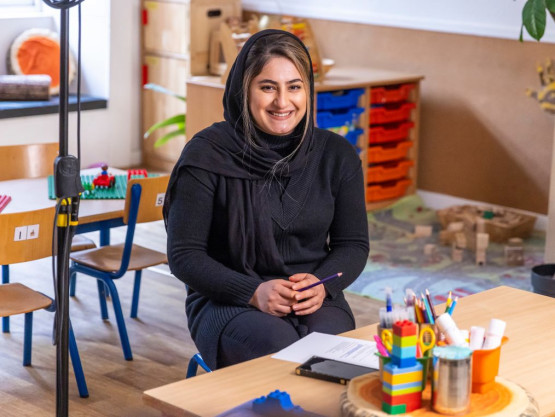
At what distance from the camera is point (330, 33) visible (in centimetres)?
633

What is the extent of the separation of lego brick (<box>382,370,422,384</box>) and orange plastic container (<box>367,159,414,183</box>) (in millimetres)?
4376

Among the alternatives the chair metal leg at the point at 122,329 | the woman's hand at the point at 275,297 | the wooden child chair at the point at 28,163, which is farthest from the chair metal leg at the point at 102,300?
the woman's hand at the point at 275,297

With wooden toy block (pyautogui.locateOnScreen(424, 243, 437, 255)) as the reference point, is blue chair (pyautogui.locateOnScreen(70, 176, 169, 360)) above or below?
above

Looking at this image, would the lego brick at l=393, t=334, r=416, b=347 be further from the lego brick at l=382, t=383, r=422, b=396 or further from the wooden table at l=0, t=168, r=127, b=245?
the wooden table at l=0, t=168, r=127, b=245

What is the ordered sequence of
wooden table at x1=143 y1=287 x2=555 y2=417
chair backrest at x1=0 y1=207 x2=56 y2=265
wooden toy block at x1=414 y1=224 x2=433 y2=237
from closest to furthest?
wooden table at x1=143 y1=287 x2=555 y2=417, chair backrest at x1=0 y1=207 x2=56 y2=265, wooden toy block at x1=414 y1=224 x2=433 y2=237

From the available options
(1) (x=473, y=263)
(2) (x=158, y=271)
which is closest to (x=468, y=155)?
(1) (x=473, y=263)

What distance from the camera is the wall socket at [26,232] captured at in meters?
2.89

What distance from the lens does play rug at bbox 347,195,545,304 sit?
172 inches

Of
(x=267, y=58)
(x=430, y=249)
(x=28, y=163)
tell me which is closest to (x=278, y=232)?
(x=267, y=58)

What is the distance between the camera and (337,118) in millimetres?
5504

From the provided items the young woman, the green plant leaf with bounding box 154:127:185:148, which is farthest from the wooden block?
the young woman

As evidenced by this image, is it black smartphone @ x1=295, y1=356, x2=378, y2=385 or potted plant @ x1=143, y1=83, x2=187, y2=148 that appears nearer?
black smartphone @ x1=295, y1=356, x2=378, y2=385

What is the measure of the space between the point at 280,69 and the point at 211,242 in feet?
1.49

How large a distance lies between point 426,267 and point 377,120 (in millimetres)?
1377
